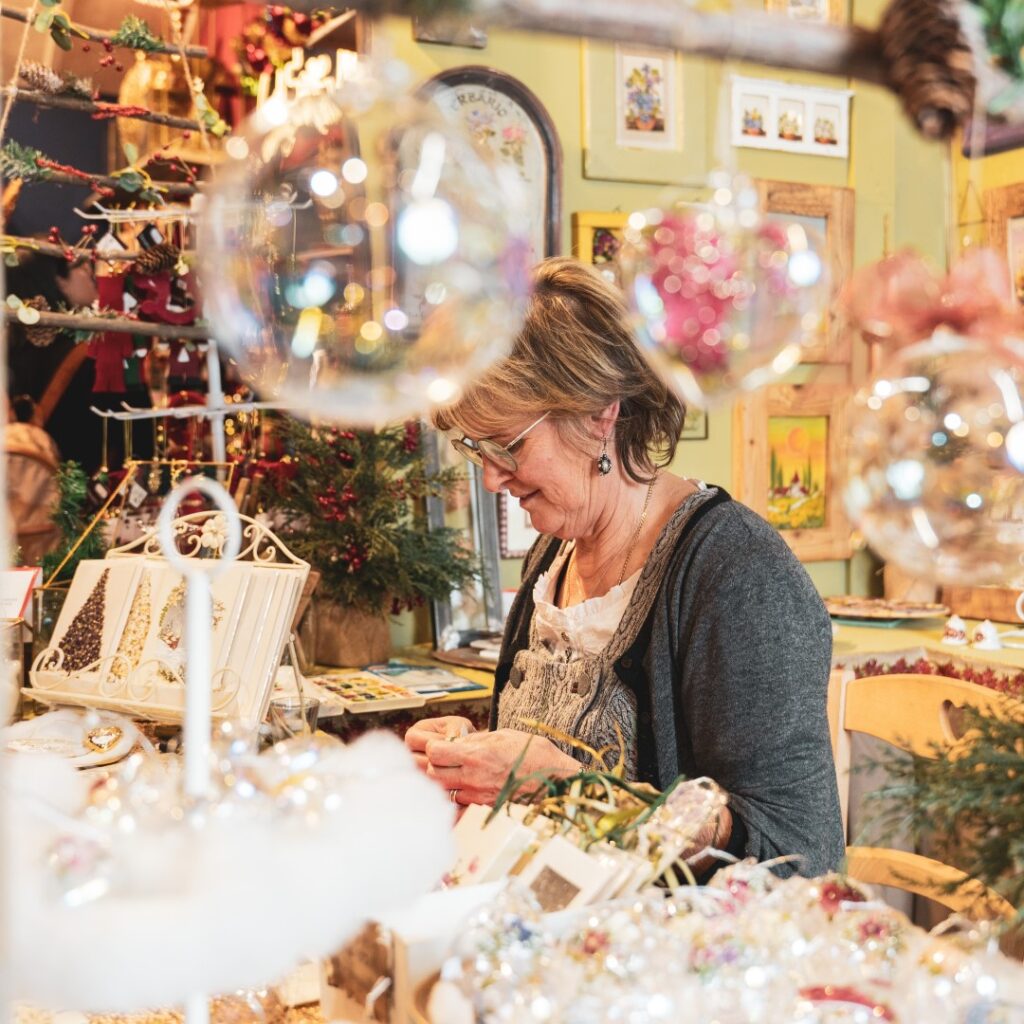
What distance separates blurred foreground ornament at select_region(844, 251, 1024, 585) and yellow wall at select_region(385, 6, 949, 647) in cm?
226

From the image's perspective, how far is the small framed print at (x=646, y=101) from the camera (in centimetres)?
302

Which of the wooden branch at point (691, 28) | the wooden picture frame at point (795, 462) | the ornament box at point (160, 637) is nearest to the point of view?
the wooden branch at point (691, 28)

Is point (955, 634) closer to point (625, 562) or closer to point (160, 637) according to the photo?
point (625, 562)

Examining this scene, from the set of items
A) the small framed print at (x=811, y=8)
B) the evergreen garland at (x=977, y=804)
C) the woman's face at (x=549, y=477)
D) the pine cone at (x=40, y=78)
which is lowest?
the evergreen garland at (x=977, y=804)

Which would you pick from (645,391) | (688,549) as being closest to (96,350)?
(645,391)

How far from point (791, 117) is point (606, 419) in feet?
6.51

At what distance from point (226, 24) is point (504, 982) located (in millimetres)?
2737

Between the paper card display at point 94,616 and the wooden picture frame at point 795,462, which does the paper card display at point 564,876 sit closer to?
the paper card display at point 94,616

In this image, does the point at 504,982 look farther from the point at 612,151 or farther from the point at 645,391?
the point at 612,151

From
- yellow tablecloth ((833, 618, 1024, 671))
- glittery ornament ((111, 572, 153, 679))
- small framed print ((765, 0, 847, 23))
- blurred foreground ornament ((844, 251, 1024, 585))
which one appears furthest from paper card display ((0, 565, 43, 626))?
small framed print ((765, 0, 847, 23))

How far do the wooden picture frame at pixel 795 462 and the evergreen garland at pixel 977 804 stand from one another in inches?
93.8

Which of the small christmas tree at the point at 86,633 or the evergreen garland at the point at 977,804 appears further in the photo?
the small christmas tree at the point at 86,633

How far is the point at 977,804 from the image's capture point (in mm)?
810

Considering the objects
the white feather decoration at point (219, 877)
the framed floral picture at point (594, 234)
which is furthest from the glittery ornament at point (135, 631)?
the framed floral picture at point (594, 234)
